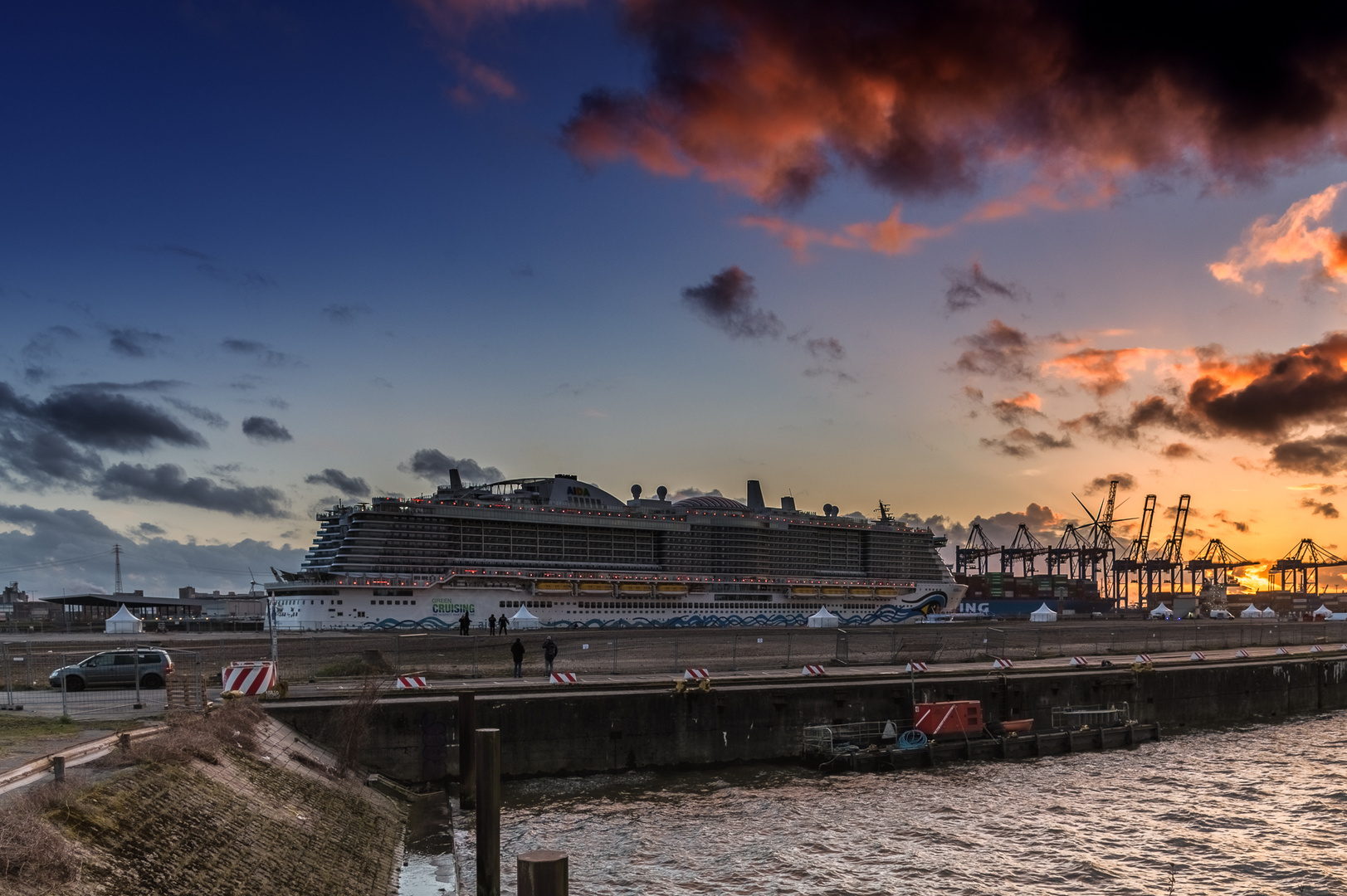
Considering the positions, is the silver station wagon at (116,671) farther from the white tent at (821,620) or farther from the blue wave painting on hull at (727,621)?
the white tent at (821,620)

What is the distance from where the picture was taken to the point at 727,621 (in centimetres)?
10525

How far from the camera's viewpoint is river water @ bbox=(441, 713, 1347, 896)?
1630 cm

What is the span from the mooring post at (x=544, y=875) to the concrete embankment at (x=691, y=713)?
49.9ft

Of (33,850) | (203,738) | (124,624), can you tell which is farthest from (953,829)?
(124,624)

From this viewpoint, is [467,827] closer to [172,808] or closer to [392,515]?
[172,808]

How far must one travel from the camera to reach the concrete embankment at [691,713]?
893 inches

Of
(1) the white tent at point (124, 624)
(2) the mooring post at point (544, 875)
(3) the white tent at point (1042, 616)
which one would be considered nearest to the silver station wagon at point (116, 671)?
(2) the mooring post at point (544, 875)

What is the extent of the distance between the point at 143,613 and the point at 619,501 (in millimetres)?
71525

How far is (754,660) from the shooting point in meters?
41.0

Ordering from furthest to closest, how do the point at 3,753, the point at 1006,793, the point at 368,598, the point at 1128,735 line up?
the point at 368,598
the point at 1128,735
the point at 1006,793
the point at 3,753

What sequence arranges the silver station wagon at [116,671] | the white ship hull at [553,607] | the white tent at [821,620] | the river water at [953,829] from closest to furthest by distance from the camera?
1. the river water at [953,829]
2. the silver station wagon at [116,671]
3. the white ship hull at [553,607]
4. the white tent at [821,620]

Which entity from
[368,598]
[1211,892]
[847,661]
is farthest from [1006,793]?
[368,598]

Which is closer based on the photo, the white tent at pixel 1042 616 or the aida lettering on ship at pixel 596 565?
the aida lettering on ship at pixel 596 565

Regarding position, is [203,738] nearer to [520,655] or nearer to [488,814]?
[488,814]
